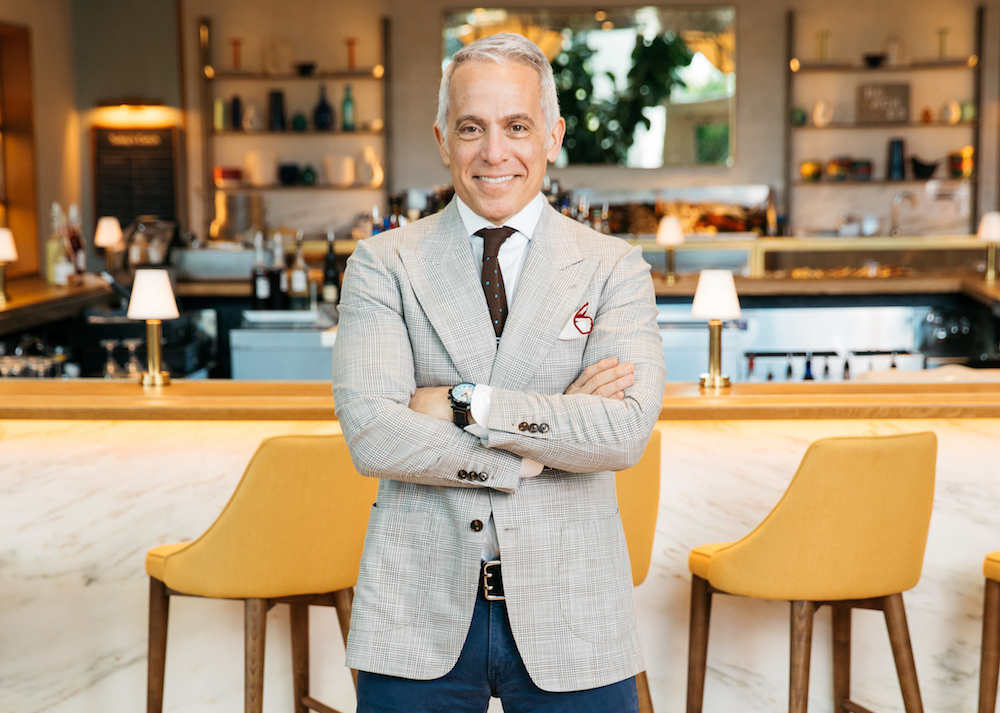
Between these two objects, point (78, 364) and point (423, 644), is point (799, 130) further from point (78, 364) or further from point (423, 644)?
point (423, 644)

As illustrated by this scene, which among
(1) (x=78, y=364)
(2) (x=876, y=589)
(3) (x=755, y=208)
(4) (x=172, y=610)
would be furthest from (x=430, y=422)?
(3) (x=755, y=208)

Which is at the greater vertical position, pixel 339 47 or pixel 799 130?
pixel 339 47

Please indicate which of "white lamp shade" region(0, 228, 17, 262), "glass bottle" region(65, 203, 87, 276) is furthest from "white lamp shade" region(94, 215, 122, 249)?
"white lamp shade" region(0, 228, 17, 262)

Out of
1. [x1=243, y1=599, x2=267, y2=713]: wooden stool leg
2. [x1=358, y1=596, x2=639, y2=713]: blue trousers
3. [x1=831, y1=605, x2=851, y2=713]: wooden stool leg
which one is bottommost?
[x1=831, y1=605, x2=851, y2=713]: wooden stool leg

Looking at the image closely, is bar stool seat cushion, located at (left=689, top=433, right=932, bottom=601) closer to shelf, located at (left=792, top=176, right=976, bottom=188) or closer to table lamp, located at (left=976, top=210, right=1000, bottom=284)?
table lamp, located at (left=976, top=210, right=1000, bottom=284)

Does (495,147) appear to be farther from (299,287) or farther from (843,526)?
(299,287)

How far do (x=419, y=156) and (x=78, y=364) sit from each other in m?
3.83

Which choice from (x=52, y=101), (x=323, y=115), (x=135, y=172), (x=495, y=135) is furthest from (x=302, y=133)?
(x=495, y=135)

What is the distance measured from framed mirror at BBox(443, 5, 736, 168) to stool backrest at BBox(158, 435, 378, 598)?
623 centimetres

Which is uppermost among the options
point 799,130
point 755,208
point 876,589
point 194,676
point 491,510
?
point 799,130

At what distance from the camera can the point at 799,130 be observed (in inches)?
310

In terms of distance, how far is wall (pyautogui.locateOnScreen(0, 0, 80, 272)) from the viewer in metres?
7.20

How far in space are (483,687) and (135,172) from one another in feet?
24.1

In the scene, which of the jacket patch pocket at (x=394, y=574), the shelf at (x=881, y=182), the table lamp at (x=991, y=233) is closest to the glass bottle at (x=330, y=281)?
the table lamp at (x=991, y=233)
